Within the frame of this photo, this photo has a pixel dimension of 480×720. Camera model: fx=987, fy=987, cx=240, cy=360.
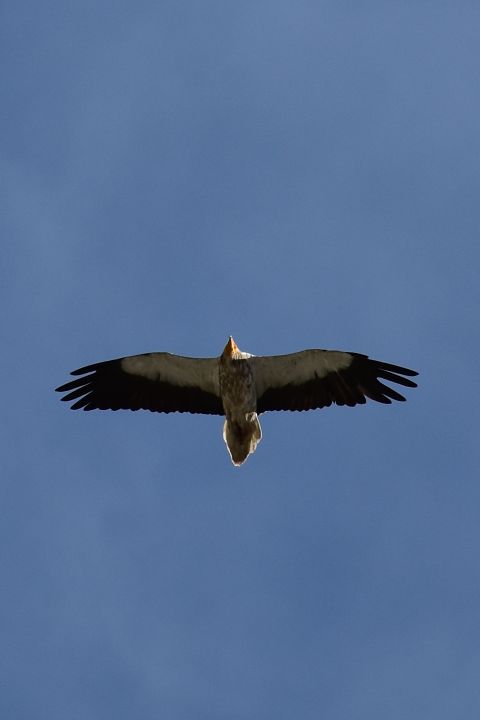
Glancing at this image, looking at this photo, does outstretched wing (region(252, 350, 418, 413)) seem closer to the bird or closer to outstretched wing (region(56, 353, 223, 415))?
the bird

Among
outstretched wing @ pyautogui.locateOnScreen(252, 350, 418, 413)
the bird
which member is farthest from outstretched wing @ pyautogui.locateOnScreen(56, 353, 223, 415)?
outstretched wing @ pyautogui.locateOnScreen(252, 350, 418, 413)

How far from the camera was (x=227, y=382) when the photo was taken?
13477mm

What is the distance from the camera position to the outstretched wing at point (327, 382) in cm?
1380

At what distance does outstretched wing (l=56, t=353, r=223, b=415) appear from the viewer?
45.8 ft

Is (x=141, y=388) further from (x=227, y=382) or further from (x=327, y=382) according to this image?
(x=327, y=382)

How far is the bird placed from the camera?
44.8 feet

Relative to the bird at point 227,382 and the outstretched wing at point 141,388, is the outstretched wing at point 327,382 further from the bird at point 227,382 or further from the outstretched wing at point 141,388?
the outstretched wing at point 141,388

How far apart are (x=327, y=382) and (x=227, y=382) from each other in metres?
1.48

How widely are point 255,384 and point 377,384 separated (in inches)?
67.5

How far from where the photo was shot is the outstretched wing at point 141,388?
13.9 metres

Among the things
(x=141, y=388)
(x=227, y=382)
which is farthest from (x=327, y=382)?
(x=141, y=388)

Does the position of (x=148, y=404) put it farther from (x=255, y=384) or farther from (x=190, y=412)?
(x=255, y=384)

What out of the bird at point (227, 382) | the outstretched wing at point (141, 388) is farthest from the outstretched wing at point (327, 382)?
the outstretched wing at point (141, 388)

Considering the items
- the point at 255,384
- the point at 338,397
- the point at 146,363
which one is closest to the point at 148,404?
the point at 146,363
